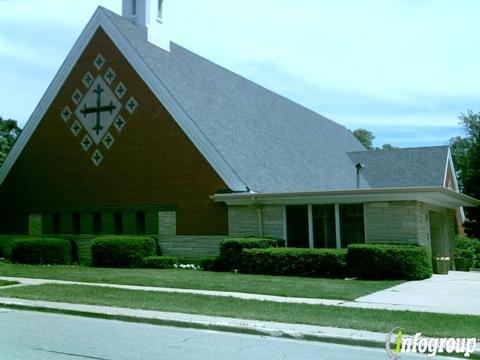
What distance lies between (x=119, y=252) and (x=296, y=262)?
699cm

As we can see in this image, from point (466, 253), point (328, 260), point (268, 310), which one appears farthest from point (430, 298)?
point (466, 253)

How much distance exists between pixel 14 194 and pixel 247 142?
1161cm

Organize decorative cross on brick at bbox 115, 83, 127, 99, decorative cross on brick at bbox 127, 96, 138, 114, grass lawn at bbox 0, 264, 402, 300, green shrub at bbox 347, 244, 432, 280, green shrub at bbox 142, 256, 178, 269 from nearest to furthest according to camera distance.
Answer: grass lawn at bbox 0, 264, 402, 300 → green shrub at bbox 347, 244, 432, 280 → green shrub at bbox 142, 256, 178, 269 → decorative cross on brick at bbox 127, 96, 138, 114 → decorative cross on brick at bbox 115, 83, 127, 99

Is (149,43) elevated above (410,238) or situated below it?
above

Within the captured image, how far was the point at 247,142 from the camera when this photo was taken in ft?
83.1

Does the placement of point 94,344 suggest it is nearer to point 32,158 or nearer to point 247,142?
point 247,142

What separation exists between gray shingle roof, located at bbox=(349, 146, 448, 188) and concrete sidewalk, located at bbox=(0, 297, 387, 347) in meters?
25.4

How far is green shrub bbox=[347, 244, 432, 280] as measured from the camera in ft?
57.1

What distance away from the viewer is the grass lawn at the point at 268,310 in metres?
9.60

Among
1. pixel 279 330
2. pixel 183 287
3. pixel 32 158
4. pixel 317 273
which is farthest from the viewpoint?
pixel 32 158

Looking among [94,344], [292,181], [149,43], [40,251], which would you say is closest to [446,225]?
[292,181]

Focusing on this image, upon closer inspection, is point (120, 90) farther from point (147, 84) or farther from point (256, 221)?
point (256, 221)

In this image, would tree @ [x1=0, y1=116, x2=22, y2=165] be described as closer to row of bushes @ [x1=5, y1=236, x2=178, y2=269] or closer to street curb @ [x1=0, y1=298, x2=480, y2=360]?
row of bushes @ [x1=5, y1=236, x2=178, y2=269]

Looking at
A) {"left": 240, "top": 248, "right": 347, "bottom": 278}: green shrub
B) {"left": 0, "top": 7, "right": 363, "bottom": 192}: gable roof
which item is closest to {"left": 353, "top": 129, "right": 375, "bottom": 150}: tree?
{"left": 0, "top": 7, "right": 363, "bottom": 192}: gable roof
